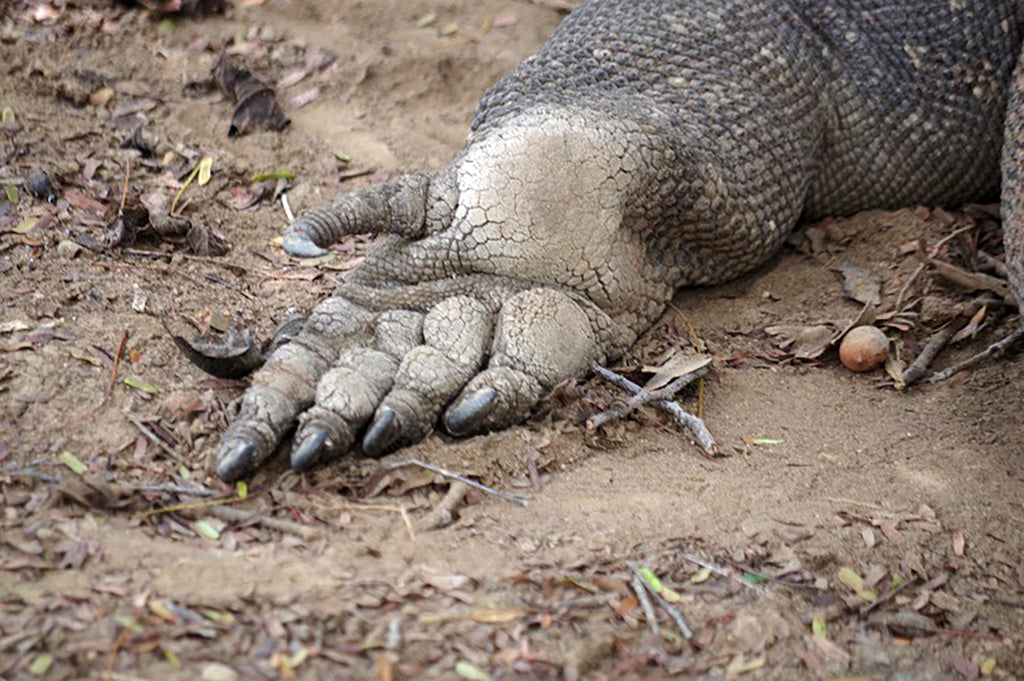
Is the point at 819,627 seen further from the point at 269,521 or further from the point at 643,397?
the point at 269,521

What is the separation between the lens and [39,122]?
419 cm

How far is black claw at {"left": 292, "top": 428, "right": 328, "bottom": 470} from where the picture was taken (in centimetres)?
264

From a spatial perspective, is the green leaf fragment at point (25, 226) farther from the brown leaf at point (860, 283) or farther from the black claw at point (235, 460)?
the brown leaf at point (860, 283)

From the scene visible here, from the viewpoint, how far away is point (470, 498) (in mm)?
2705

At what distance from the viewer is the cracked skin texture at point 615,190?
9.45ft

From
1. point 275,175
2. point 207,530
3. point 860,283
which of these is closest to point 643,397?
point 860,283

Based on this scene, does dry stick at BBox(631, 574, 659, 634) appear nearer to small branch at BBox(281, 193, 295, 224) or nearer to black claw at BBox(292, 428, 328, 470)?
black claw at BBox(292, 428, 328, 470)

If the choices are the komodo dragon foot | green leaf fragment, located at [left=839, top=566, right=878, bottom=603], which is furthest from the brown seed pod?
green leaf fragment, located at [left=839, top=566, right=878, bottom=603]

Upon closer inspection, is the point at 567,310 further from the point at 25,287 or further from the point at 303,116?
the point at 303,116

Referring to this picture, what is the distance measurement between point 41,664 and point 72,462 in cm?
64

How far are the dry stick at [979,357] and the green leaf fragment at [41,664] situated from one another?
232cm

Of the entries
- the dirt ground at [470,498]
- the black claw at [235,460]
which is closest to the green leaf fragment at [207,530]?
the dirt ground at [470,498]

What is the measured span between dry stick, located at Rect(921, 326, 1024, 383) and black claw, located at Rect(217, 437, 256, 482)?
183cm

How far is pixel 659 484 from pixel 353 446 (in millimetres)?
718
